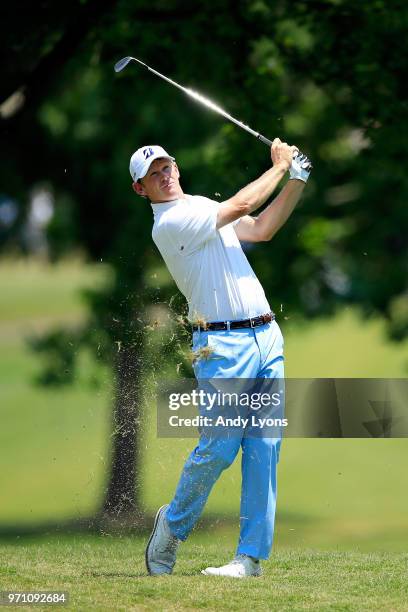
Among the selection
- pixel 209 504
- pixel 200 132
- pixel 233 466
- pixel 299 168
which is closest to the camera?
pixel 299 168

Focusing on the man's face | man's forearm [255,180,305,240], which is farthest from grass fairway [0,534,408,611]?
the man's face

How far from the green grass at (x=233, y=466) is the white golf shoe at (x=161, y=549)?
1292mm

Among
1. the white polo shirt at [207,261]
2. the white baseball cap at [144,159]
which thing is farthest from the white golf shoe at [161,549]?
the white baseball cap at [144,159]

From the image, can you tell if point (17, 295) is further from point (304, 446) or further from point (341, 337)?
point (304, 446)

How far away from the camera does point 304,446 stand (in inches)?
993

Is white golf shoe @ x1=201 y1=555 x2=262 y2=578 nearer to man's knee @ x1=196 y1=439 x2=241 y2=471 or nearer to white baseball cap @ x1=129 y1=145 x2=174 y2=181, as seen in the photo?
man's knee @ x1=196 y1=439 x2=241 y2=471

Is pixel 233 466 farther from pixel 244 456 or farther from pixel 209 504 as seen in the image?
pixel 244 456

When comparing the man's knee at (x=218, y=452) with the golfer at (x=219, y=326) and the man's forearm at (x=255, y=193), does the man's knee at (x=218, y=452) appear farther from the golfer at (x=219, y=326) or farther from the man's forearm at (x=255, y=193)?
the man's forearm at (x=255, y=193)

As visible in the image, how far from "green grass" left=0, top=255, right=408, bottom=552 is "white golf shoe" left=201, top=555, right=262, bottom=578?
139cm

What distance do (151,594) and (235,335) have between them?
1.42 meters

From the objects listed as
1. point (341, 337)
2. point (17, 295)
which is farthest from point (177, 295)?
point (17, 295)

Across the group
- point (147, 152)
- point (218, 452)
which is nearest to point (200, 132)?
point (147, 152)

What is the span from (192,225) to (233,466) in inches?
257

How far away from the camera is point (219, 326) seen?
7094 millimetres
